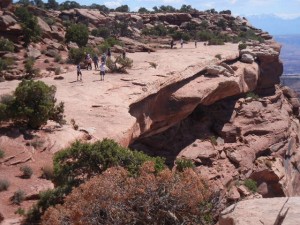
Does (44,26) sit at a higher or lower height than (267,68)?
higher

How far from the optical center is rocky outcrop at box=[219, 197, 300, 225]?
20.9 feet

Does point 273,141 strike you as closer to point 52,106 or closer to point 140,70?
point 140,70

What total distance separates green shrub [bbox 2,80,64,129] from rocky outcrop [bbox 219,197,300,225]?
11394 mm

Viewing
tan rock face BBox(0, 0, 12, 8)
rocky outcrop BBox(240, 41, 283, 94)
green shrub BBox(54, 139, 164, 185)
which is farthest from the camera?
tan rock face BBox(0, 0, 12, 8)

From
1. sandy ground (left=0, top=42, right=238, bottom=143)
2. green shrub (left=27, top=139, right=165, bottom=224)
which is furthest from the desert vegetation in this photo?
sandy ground (left=0, top=42, right=238, bottom=143)

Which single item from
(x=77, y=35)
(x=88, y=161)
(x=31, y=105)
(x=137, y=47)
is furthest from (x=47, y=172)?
(x=137, y=47)

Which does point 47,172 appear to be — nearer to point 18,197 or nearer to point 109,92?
point 18,197

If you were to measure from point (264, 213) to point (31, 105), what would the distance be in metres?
12.4

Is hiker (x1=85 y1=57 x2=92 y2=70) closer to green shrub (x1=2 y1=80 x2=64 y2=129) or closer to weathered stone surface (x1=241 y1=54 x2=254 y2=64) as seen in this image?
green shrub (x1=2 y1=80 x2=64 y2=129)

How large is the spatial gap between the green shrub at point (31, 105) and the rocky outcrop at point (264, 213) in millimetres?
11394

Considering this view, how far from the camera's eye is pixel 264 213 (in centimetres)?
674

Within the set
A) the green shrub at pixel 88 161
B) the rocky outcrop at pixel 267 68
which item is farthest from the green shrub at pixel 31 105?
the rocky outcrop at pixel 267 68

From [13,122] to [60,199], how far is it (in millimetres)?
6703

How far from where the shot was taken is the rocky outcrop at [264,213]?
636cm
